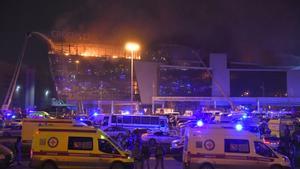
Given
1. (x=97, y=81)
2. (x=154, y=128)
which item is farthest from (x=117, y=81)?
(x=154, y=128)

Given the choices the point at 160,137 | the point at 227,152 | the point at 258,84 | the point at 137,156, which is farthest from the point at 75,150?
the point at 258,84

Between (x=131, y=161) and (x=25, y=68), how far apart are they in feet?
382

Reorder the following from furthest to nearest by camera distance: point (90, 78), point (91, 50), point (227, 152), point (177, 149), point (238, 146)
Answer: point (91, 50) < point (90, 78) < point (177, 149) < point (238, 146) < point (227, 152)

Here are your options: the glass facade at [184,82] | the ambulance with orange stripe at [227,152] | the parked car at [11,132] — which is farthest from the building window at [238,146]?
the glass facade at [184,82]

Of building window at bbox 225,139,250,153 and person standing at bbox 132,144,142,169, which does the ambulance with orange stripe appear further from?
person standing at bbox 132,144,142,169

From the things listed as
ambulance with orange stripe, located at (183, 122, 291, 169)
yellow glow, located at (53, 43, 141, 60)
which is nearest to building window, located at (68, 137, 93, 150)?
ambulance with orange stripe, located at (183, 122, 291, 169)

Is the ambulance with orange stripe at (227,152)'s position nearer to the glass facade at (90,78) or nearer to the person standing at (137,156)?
the person standing at (137,156)

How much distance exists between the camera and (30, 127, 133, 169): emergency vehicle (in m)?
18.5

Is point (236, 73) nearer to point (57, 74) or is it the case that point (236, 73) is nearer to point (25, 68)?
point (57, 74)

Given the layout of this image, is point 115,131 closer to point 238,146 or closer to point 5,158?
point 5,158

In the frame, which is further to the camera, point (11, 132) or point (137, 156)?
point (11, 132)

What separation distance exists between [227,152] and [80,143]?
6.61m

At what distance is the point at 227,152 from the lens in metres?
18.5

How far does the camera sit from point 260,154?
18.6 meters
